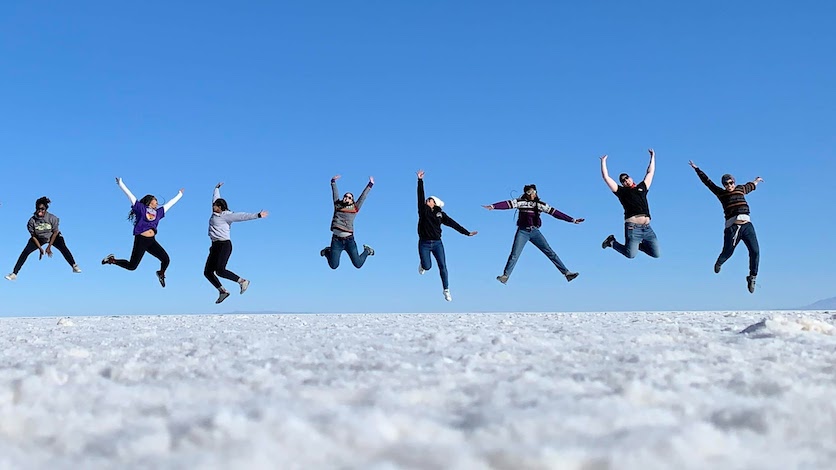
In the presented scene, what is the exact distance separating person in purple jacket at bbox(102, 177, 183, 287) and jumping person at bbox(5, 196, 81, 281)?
6.75 ft

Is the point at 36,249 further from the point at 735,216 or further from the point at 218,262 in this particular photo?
the point at 735,216

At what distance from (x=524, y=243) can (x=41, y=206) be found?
1015 centimetres

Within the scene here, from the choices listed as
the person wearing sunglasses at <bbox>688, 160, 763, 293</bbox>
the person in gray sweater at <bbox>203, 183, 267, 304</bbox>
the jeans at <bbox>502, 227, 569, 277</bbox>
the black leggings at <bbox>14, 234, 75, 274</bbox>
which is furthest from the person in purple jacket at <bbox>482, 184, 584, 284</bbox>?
the black leggings at <bbox>14, 234, 75, 274</bbox>

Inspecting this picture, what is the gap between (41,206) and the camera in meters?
13.1

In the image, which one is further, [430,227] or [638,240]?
[430,227]

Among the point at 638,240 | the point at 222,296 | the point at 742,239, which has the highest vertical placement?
the point at 742,239

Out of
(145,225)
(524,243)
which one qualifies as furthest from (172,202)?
(524,243)

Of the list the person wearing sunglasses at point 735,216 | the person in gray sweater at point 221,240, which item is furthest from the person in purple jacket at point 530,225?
the person in gray sweater at point 221,240

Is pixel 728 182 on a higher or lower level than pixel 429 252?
higher

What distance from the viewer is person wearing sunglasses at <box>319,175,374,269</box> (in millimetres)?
12359

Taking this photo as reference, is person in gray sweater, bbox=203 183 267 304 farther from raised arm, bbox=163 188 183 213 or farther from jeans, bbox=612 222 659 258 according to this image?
jeans, bbox=612 222 659 258

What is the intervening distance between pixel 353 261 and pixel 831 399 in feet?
36.1

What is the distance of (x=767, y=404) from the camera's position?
2.03m

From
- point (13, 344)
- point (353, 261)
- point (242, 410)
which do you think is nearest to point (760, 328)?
point (242, 410)
